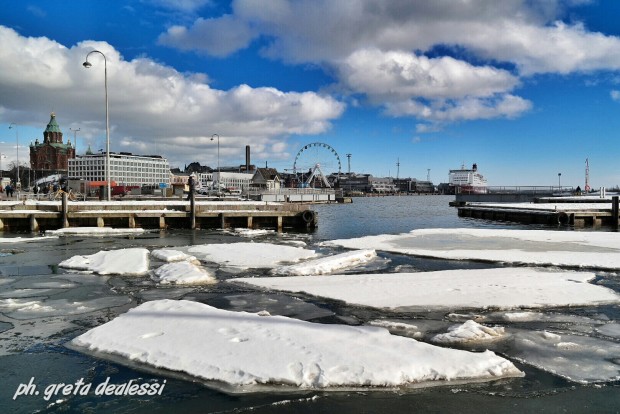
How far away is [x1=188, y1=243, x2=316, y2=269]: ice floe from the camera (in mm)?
18016

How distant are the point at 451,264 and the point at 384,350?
11.6 metres

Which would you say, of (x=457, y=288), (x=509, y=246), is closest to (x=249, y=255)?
(x=457, y=288)

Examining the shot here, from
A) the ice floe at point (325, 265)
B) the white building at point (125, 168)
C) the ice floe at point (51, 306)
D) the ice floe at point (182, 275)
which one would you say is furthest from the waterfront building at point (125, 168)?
the ice floe at point (51, 306)

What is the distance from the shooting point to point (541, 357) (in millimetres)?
7820

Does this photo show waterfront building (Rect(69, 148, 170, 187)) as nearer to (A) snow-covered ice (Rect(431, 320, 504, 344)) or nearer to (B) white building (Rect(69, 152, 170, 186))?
(B) white building (Rect(69, 152, 170, 186))

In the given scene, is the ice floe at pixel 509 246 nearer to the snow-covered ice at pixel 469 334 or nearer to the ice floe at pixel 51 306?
the snow-covered ice at pixel 469 334

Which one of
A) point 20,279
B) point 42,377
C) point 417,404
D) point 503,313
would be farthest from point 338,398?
point 20,279

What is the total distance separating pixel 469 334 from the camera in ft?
28.5

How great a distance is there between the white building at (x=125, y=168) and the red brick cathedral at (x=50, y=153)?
14.6m

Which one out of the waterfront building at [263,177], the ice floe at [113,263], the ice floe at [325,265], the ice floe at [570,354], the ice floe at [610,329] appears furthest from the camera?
the waterfront building at [263,177]

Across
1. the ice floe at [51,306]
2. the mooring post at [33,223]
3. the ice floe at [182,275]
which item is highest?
the mooring post at [33,223]

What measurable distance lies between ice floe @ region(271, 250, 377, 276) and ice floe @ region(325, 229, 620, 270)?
340cm

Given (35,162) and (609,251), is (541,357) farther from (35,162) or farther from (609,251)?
(35,162)

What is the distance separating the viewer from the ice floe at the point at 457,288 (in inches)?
455
